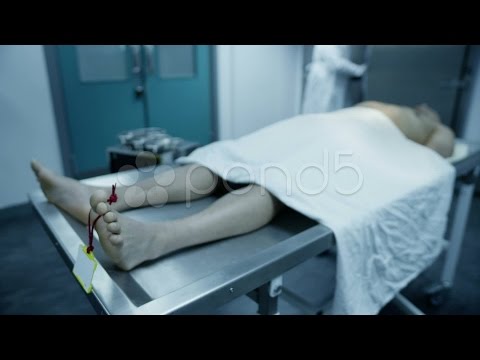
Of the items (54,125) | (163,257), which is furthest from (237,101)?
(163,257)

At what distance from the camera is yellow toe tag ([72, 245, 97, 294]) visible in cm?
63

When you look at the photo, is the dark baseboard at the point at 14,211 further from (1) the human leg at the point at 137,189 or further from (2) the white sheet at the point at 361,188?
(2) the white sheet at the point at 361,188

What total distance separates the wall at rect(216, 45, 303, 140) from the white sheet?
2049mm

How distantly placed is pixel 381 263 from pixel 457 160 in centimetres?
Answer: 65

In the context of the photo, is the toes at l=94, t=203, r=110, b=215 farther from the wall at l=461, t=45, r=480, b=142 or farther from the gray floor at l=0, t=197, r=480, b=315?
the wall at l=461, t=45, r=480, b=142

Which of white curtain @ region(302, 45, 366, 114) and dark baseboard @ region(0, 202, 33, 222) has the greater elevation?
white curtain @ region(302, 45, 366, 114)

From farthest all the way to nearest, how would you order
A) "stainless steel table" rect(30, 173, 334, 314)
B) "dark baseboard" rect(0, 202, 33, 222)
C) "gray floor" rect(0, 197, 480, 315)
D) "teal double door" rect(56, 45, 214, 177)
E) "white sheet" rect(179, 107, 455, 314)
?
"teal double door" rect(56, 45, 214, 177)
"dark baseboard" rect(0, 202, 33, 222)
"gray floor" rect(0, 197, 480, 315)
"white sheet" rect(179, 107, 455, 314)
"stainless steel table" rect(30, 173, 334, 314)

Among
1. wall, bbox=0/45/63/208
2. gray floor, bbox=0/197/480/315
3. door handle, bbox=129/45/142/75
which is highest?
door handle, bbox=129/45/142/75

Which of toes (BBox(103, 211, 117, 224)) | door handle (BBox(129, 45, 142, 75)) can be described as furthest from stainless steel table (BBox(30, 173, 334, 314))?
door handle (BBox(129, 45, 142, 75))

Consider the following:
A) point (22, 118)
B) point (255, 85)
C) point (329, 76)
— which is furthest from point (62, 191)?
point (255, 85)

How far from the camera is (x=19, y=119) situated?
→ 7.24 feet

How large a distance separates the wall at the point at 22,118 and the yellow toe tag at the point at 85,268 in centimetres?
189

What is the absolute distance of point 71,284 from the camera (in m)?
1.66

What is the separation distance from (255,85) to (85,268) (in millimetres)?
2961
